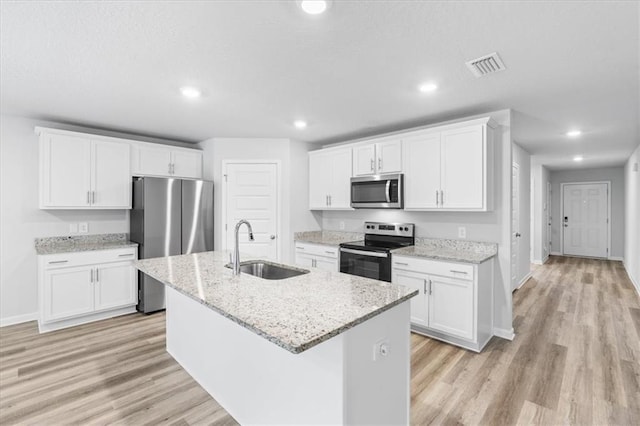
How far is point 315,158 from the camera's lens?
15.9 ft

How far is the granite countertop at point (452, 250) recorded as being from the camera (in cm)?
311

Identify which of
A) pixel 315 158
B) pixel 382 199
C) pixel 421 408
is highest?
pixel 315 158

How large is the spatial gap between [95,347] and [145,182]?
1.90 metres

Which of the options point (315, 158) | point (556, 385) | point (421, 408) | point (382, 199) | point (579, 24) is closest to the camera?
point (579, 24)

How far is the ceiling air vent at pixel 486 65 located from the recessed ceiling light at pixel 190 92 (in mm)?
2223

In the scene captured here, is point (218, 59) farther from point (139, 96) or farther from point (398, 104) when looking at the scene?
point (398, 104)

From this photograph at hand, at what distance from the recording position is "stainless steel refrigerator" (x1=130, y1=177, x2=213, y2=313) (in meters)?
3.96

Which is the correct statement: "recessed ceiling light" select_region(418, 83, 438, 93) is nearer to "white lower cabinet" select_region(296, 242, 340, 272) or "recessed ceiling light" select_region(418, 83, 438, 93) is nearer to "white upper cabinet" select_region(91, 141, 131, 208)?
"white lower cabinet" select_region(296, 242, 340, 272)

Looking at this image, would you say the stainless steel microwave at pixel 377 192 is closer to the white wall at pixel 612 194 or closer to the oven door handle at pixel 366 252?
the oven door handle at pixel 366 252

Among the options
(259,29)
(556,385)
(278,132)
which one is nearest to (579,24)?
(259,29)

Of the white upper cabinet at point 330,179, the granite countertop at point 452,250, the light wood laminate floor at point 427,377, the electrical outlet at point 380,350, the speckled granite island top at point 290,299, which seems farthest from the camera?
the white upper cabinet at point 330,179

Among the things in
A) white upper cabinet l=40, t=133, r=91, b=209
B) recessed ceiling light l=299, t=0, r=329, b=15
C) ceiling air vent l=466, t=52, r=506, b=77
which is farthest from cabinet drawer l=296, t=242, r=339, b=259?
recessed ceiling light l=299, t=0, r=329, b=15

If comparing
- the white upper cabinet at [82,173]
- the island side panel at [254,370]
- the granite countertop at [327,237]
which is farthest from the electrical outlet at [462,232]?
the white upper cabinet at [82,173]

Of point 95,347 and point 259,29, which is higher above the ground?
point 259,29
